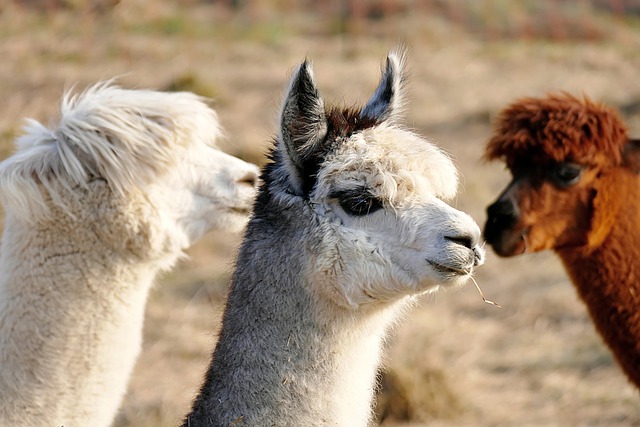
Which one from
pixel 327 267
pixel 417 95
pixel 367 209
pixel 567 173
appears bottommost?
pixel 417 95

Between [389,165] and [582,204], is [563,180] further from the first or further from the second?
[389,165]

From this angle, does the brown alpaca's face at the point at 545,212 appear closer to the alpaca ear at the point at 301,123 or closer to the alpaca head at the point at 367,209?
the alpaca head at the point at 367,209

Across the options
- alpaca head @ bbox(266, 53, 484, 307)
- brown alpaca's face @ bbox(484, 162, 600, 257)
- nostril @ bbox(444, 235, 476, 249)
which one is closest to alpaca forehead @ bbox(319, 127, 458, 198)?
alpaca head @ bbox(266, 53, 484, 307)

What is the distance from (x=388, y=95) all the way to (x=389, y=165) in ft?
1.88

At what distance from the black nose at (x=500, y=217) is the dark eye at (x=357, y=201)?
236 centimetres

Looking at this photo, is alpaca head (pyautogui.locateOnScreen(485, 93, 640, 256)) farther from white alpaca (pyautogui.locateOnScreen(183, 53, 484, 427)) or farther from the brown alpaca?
white alpaca (pyautogui.locateOnScreen(183, 53, 484, 427))

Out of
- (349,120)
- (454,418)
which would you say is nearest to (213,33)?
(454,418)

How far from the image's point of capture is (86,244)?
4.12 metres

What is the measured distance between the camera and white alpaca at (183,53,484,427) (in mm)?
3148

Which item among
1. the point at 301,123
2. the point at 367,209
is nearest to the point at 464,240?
the point at 367,209

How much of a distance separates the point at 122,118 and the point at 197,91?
697 cm

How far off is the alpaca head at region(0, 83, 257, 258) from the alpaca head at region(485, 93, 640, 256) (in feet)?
5.34

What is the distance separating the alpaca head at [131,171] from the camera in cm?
413

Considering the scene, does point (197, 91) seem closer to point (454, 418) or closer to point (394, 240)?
point (454, 418)
